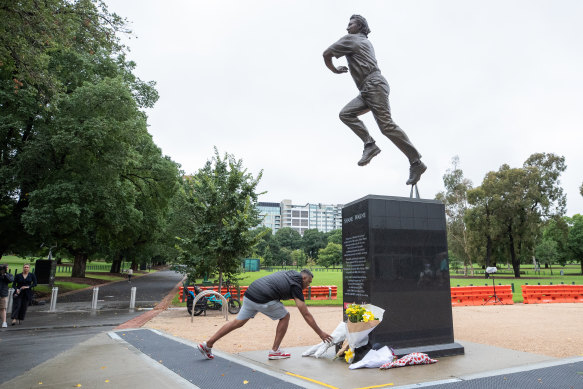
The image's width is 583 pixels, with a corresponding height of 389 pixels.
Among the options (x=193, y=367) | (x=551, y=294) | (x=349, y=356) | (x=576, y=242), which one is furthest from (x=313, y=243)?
(x=193, y=367)

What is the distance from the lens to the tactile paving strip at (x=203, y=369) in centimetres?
467

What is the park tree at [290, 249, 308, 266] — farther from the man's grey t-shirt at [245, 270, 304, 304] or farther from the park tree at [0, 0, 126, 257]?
the man's grey t-shirt at [245, 270, 304, 304]

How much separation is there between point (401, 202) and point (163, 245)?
3535 centimetres

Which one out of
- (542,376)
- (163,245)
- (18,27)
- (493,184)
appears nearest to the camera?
(542,376)

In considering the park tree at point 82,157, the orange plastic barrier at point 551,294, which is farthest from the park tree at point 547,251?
the park tree at point 82,157

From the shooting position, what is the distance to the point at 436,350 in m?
5.93

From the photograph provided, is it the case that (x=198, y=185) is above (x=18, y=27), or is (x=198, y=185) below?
below

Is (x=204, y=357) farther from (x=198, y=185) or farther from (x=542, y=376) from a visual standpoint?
(x=198, y=185)

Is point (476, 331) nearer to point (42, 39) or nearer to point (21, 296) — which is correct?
point (42, 39)

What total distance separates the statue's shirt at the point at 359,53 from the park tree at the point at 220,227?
9388mm

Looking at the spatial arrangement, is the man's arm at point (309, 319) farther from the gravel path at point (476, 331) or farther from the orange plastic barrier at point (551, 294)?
the orange plastic barrier at point (551, 294)

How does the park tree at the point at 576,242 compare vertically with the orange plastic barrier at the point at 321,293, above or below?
above

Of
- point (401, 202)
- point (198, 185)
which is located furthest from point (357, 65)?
point (198, 185)

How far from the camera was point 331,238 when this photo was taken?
383ft
